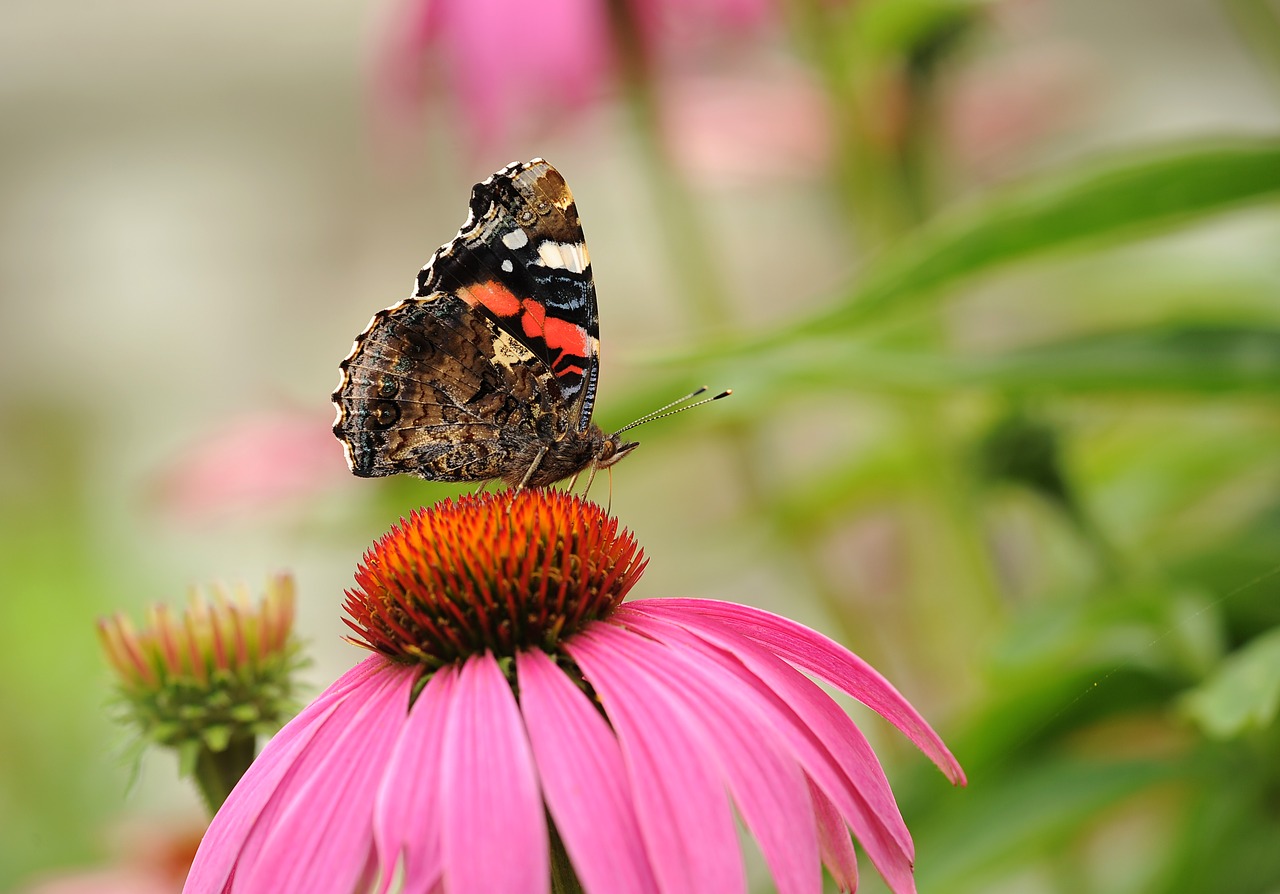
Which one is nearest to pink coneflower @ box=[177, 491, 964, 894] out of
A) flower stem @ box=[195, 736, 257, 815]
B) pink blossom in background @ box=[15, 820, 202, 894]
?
flower stem @ box=[195, 736, 257, 815]

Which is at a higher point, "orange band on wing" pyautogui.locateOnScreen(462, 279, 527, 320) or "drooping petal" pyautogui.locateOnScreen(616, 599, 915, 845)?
"orange band on wing" pyautogui.locateOnScreen(462, 279, 527, 320)

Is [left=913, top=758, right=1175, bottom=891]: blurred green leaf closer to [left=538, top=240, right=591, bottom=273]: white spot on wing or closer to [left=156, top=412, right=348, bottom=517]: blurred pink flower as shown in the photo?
[left=538, top=240, right=591, bottom=273]: white spot on wing

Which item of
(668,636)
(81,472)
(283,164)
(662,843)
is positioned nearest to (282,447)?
(668,636)

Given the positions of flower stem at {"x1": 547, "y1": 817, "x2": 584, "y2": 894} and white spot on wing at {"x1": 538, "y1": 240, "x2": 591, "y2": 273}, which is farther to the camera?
white spot on wing at {"x1": 538, "y1": 240, "x2": 591, "y2": 273}

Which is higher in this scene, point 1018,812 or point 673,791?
point 673,791

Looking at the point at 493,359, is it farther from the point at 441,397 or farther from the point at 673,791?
the point at 673,791

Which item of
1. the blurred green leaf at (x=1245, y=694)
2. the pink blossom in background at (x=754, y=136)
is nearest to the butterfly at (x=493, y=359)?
the blurred green leaf at (x=1245, y=694)

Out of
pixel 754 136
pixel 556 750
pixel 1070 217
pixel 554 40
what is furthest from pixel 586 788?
pixel 754 136
